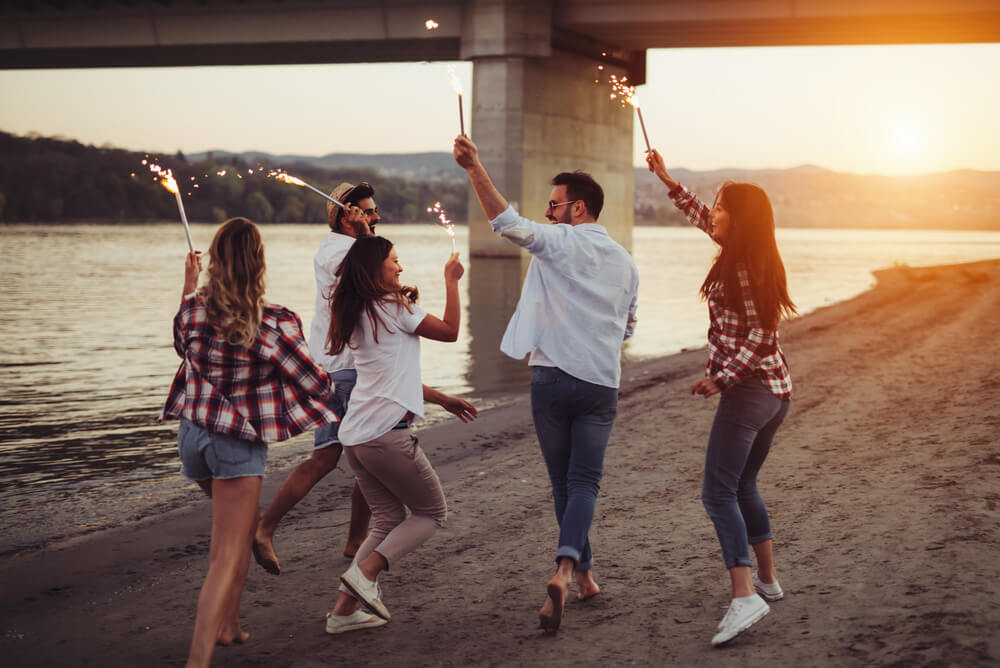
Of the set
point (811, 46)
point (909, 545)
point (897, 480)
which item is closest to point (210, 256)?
point (909, 545)

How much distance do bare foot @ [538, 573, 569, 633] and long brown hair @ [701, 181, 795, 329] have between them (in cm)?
149

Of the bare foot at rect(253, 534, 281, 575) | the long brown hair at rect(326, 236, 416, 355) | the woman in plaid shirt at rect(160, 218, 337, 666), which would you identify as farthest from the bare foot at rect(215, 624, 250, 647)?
the long brown hair at rect(326, 236, 416, 355)

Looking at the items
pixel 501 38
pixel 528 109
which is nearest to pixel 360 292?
pixel 501 38

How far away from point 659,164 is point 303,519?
3486mm

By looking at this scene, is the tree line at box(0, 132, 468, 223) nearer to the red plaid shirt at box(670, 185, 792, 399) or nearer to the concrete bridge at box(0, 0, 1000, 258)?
the concrete bridge at box(0, 0, 1000, 258)

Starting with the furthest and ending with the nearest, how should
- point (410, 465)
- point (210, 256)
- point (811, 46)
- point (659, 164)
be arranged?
point (811, 46), point (659, 164), point (410, 465), point (210, 256)

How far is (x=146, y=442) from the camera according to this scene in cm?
966

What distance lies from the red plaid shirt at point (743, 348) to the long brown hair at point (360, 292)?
1.44 m

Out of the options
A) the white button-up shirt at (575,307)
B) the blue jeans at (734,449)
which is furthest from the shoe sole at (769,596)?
the white button-up shirt at (575,307)

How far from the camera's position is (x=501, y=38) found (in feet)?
139

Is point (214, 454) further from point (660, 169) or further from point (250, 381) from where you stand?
point (660, 169)

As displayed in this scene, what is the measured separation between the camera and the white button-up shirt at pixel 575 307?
454 centimetres

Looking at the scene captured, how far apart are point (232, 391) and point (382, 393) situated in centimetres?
74

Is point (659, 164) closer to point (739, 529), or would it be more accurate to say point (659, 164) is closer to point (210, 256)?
point (739, 529)
